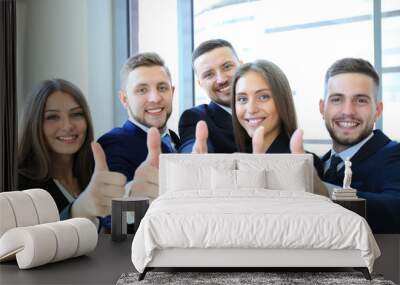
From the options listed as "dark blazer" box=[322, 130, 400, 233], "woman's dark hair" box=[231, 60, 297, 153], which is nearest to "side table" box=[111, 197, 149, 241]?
"woman's dark hair" box=[231, 60, 297, 153]

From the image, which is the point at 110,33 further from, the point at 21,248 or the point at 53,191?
the point at 21,248

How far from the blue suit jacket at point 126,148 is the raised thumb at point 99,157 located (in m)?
0.04

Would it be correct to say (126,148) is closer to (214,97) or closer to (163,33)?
(214,97)

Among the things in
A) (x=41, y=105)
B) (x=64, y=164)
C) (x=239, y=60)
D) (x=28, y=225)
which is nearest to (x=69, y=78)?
(x=41, y=105)

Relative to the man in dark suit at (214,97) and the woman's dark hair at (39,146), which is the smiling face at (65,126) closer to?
the woman's dark hair at (39,146)

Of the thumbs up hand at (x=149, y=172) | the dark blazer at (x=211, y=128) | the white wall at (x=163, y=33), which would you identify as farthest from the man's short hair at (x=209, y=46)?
the thumbs up hand at (x=149, y=172)

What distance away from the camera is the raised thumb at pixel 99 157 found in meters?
7.20

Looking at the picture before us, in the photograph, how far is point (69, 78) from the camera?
7.30m

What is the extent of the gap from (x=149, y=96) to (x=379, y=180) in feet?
9.34

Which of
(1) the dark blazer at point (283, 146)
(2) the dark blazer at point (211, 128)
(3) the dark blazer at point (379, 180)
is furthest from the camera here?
(2) the dark blazer at point (211, 128)

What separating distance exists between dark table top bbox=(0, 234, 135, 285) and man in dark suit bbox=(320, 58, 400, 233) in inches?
108

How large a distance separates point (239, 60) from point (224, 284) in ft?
11.1

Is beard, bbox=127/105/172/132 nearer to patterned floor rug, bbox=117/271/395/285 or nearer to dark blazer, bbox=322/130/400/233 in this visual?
dark blazer, bbox=322/130/400/233

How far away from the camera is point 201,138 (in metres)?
7.07
